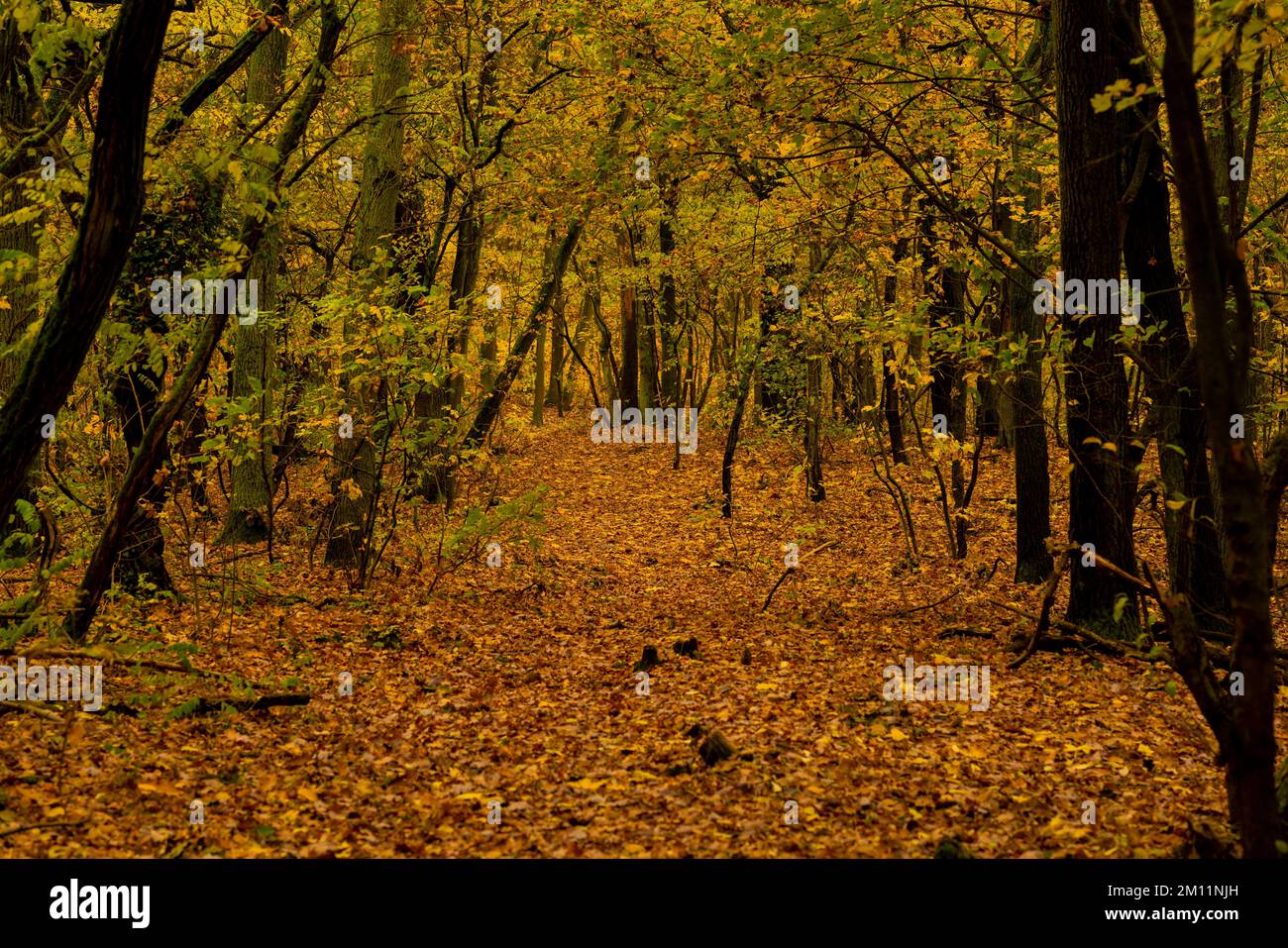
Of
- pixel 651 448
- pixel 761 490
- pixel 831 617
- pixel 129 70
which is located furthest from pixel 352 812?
pixel 651 448

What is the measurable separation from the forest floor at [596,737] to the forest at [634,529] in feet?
0.14

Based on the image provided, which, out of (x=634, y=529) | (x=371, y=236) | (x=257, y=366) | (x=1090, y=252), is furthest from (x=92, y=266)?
(x=634, y=529)

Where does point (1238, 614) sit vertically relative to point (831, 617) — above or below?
above

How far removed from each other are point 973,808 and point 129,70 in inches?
227

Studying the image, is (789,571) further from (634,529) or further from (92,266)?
(92,266)

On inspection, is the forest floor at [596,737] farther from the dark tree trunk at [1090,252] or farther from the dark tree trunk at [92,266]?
the dark tree trunk at [92,266]

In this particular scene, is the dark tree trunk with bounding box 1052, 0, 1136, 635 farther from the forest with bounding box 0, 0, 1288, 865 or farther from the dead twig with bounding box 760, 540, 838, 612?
the dead twig with bounding box 760, 540, 838, 612

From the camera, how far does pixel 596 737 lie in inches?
278

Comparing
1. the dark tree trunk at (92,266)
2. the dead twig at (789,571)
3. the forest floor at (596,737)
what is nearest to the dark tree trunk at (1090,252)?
the forest floor at (596,737)

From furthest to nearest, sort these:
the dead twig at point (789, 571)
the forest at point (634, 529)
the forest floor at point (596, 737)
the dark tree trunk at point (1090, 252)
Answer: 1. the dead twig at point (789, 571)
2. the dark tree trunk at point (1090, 252)
3. the forest floor at point (596, 737)
4. the forest at point (634, 529)

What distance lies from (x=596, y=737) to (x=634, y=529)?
38.3ft

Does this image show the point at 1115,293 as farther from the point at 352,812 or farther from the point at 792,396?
the point at 792,396

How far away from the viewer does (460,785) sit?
6.11m

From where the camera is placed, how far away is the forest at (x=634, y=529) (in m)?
4.88
